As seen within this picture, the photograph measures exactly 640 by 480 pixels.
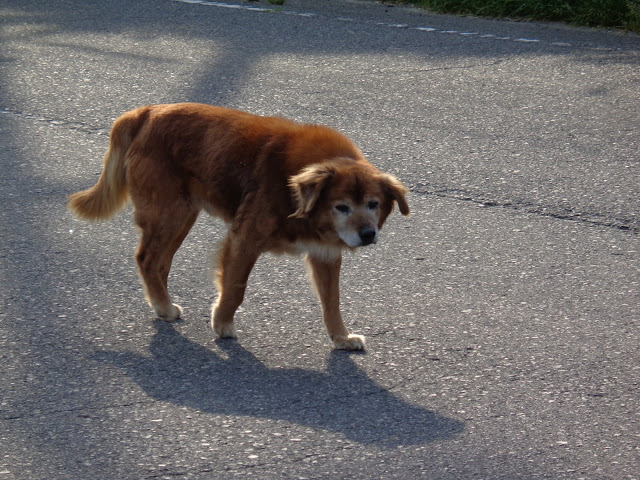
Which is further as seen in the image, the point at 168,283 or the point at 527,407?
the point at 168,283

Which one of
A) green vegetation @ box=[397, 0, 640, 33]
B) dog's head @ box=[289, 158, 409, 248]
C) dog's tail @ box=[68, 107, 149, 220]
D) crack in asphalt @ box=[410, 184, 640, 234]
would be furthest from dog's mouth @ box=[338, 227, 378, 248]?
green vegetation @ box=[397, 0, 640, 33]

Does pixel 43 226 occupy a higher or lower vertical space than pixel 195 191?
lower

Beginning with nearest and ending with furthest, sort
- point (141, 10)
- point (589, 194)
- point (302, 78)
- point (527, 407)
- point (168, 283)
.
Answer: point (527, 407) < point (168, 283) < point (589, 194) < point (302, 78) < point (141, 10)

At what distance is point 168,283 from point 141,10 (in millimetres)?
6960

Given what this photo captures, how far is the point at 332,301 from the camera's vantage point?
419 centimetres

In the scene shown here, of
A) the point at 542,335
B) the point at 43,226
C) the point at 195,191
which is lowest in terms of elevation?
the point at 43,226

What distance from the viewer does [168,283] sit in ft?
15.9

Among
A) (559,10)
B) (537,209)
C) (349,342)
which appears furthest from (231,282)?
(559,10)

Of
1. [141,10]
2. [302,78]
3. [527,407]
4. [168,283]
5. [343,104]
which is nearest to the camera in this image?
[527,407]

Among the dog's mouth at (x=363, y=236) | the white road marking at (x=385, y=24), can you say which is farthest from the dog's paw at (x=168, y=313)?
the white road marking at (x=385, y=24)

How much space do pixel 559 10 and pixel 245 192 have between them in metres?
6.95

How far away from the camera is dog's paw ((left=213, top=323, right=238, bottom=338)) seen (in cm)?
419

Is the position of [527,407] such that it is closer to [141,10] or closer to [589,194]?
[589,194]

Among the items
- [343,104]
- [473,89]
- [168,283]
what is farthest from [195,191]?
[473,89]
